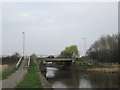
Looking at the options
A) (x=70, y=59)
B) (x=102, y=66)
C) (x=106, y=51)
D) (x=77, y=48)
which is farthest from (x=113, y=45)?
(x=77, y=48)

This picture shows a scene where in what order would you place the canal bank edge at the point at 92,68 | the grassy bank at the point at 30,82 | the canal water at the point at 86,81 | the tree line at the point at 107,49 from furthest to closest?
the tree line at the point at 107,49 < the canal bank edge at the point at 92,68 < the canal water at the point at 86,81 < the grassy bank at the point at 30,82

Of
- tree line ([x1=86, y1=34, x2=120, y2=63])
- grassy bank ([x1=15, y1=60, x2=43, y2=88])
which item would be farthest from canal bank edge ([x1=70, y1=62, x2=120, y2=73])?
grassy bank ([x1=15, y1=60, x2=43, y2=88])

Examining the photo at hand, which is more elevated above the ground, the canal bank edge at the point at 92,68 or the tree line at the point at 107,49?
the tree line at the point at 107,49

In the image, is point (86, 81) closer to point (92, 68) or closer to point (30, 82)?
point (30, 82)

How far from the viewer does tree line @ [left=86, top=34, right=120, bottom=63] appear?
222ft

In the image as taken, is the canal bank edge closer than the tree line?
Yes

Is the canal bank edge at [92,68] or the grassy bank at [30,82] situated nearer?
the grassy bank at [30,82]

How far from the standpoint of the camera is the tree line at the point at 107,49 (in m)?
67.6

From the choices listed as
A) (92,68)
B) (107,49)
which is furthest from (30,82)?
(107,49)

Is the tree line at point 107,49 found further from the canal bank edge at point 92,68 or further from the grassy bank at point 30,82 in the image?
the grassy bank at point 30,82

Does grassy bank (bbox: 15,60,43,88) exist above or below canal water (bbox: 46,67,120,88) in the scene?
above

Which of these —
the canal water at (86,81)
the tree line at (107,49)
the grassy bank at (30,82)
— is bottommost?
the canal water at (86,81)

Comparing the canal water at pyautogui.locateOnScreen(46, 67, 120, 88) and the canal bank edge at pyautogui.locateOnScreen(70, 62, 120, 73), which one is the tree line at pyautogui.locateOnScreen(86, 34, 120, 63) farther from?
the canal water at pyautogui.locateOnScreen(46, 67, 120, 88)

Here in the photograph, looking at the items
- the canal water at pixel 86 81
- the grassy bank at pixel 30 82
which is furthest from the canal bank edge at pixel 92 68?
the grassy bank at pixel 30 82
